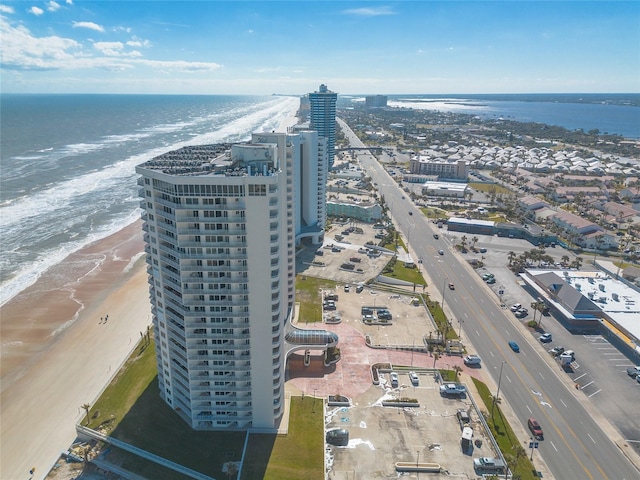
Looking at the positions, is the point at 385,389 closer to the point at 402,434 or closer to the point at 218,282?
the point at 402,434

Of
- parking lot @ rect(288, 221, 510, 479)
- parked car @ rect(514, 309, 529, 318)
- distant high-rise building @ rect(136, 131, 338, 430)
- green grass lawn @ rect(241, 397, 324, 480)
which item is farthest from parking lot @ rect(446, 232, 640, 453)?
distant high-rise building @ rect(136, 131, 338, 430)

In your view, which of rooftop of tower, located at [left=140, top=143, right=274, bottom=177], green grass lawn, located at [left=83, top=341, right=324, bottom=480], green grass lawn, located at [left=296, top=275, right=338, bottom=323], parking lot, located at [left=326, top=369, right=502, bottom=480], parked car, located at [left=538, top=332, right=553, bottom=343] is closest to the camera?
rooftop of tower, located at [left=140, top=143, right=274, bottom=177]

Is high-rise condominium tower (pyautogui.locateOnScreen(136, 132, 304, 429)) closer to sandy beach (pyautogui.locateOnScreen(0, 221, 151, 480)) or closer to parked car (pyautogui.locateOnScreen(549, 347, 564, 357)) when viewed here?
sandy beach (pyautogui.locateOnScreen(0, 221, 151, 480))

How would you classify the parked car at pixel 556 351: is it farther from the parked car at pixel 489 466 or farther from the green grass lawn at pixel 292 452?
the green grass lawn at pixel 292 452

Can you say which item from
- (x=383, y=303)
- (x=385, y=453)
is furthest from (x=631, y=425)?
(x=383, y=303)

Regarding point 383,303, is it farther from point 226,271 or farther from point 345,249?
point 226,271

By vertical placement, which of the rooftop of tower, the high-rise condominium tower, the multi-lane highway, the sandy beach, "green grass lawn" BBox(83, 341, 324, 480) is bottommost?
the sandy beach

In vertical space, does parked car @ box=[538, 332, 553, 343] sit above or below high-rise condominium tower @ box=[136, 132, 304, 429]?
below
